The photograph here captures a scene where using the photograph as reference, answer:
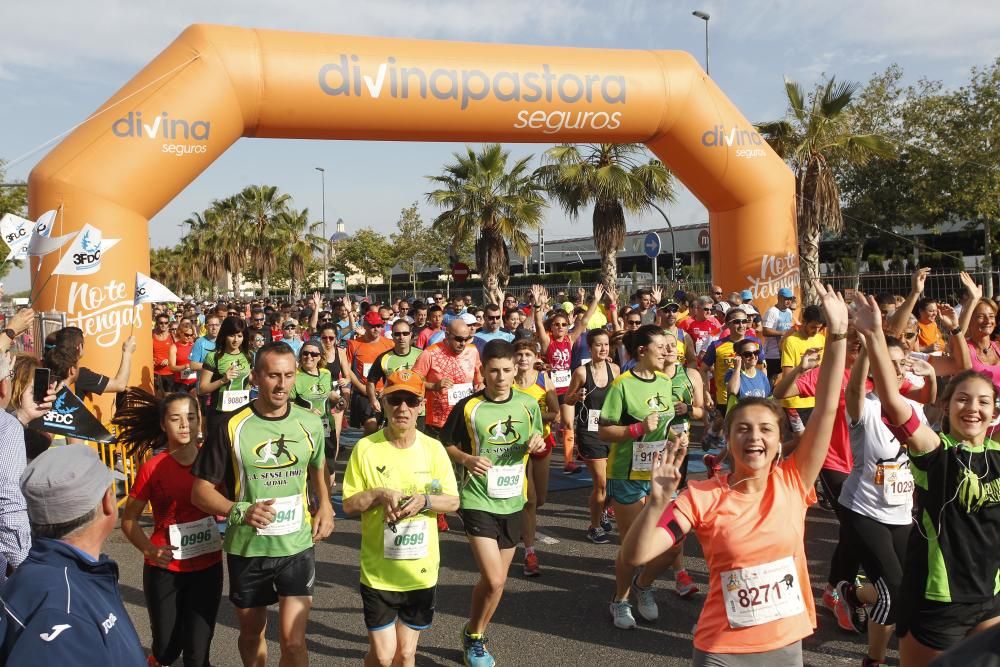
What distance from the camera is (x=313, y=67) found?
402 inches

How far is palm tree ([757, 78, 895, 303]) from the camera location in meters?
16.5

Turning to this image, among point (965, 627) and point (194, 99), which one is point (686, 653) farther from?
point (194, 99)

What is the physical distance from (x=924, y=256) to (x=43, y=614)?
1404 inches

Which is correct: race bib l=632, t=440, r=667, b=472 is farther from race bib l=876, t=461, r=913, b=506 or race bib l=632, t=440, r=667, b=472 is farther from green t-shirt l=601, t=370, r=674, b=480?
race bib l=876, t=461, r=913, b=506

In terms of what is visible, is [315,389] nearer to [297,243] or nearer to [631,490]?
[631,490]

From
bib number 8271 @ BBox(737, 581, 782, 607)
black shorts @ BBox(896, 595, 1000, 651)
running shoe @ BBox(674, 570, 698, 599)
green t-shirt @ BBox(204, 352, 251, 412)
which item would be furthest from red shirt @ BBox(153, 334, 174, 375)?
black shorts @ BBox(896, 595, 1000, 651)

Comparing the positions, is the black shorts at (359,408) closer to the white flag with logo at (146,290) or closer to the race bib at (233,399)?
the race bib at (233,399)

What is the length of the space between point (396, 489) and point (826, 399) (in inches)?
75.2

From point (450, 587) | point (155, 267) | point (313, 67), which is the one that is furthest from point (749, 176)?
point (155, 267)

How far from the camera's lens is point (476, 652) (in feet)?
15.0

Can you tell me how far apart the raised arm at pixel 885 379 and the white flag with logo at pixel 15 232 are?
25.2 feet

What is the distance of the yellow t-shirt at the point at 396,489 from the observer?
3.86 metres

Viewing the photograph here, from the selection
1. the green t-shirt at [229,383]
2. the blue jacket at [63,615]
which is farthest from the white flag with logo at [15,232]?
the blue jacket at [63,615]

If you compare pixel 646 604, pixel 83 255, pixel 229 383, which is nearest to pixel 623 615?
pixel 646 604
